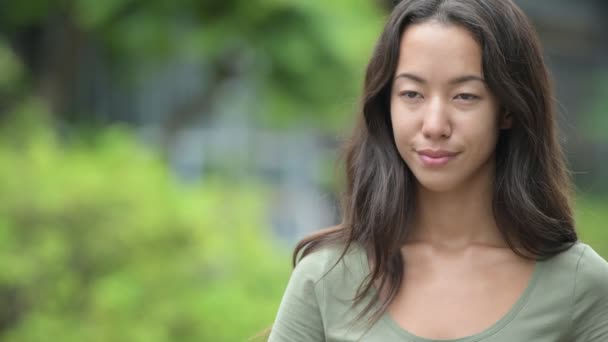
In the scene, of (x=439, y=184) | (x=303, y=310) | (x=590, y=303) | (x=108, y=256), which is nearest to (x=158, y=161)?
(x=108, y=256)

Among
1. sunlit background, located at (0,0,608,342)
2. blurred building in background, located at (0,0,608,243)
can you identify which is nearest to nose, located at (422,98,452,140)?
sunlit background, located at (0,0,608,342)

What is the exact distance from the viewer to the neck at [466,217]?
9.58ft

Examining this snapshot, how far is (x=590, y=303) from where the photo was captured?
9.29ft

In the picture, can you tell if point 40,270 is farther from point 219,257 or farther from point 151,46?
point 151,46

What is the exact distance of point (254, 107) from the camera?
10523 millimetres

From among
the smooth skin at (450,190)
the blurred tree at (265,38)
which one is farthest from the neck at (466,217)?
the blurred tree at (265,38)

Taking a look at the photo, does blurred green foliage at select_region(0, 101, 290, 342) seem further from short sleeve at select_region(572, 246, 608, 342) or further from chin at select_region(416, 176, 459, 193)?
short sleeve at select_region(572, 246, 608, 342)

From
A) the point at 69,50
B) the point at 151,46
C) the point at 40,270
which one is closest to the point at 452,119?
the point at 40,270

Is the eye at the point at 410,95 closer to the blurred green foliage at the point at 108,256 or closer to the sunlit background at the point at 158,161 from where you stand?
the sunlit background at the point at 158,161

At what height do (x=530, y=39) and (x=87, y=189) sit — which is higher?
(x=530, y=39)

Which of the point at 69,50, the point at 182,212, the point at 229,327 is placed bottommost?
the point at 229,327

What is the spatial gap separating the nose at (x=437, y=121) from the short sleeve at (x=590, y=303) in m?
0.46

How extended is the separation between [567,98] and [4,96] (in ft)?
42.6

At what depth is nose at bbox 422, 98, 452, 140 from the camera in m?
2.73
